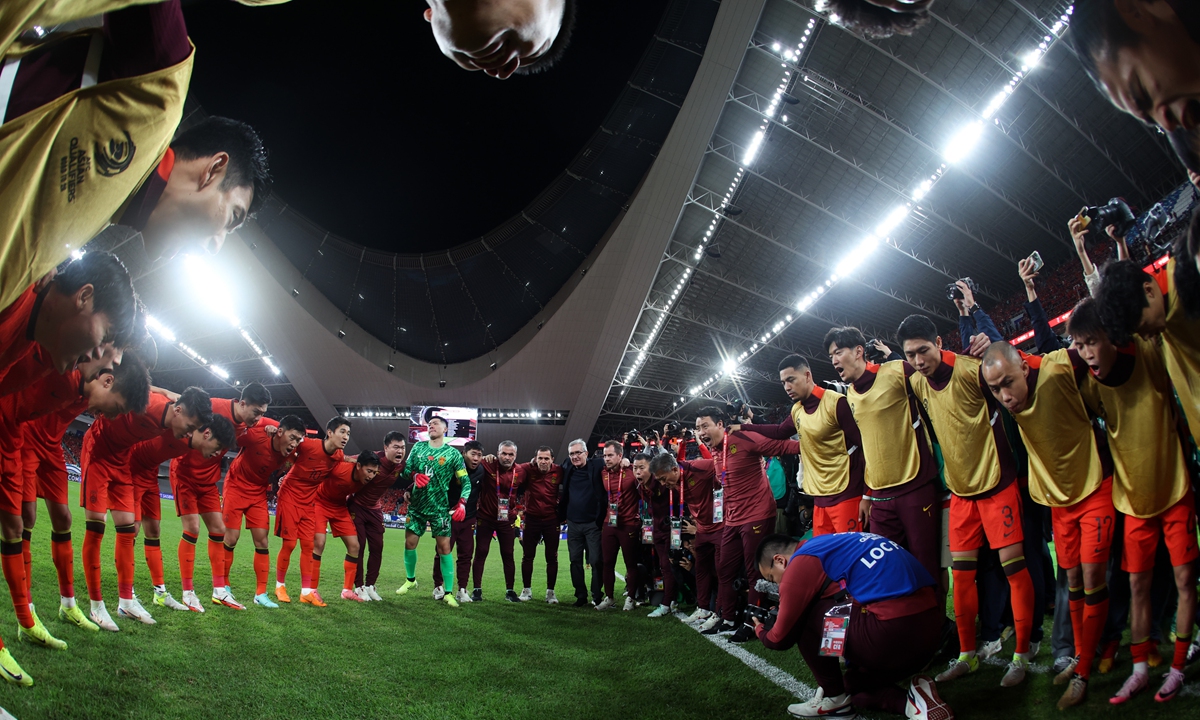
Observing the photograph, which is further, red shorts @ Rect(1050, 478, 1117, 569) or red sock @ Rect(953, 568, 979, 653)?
red sock @ Rect(953, 568, 979, 653)

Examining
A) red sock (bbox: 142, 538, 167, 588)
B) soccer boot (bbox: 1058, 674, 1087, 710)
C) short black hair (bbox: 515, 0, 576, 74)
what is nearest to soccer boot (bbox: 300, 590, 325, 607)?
red sock (bbox: 142, 538, 167, 588)

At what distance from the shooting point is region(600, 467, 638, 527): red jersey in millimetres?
7089

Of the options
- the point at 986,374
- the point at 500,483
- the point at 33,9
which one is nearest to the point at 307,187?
the point at 33,9

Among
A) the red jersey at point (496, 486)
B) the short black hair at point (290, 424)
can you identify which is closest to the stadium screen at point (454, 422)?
the red jersey at point (496, 486)

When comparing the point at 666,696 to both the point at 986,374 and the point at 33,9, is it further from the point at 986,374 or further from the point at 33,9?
the point at 33,9

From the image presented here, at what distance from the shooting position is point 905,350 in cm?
380

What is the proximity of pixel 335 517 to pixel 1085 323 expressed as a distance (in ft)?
23.0

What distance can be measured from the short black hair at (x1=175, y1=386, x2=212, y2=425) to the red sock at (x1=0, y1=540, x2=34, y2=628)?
4.27ft

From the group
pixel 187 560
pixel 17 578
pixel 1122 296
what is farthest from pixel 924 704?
pixel 187 560

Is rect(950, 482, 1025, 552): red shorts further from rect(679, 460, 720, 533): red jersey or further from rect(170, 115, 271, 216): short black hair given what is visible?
rect(170, 115, 271, 216): short black hair

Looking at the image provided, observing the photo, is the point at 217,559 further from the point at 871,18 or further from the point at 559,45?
the point at 871,18

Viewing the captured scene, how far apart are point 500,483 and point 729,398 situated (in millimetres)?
24756

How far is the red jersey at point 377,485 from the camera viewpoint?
7.32 m

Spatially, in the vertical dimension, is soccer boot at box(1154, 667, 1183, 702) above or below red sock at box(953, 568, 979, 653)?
below
